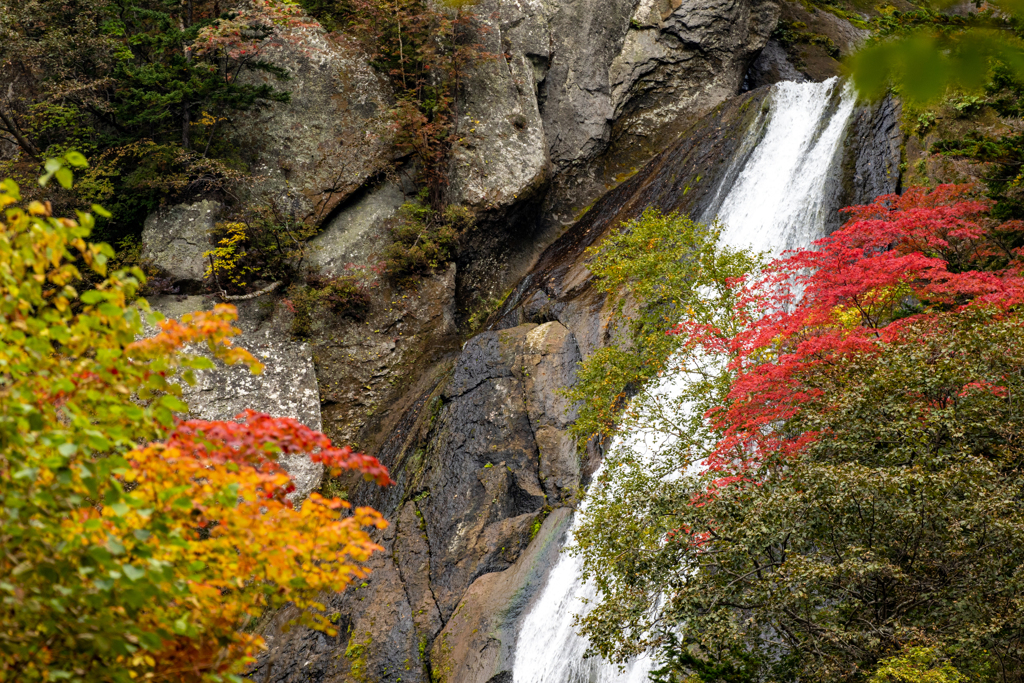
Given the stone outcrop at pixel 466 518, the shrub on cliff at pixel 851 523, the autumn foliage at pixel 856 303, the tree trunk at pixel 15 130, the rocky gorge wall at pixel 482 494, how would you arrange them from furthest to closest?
the tree trunk at pixel 15 130
the stone outcrop at pixel 466 518
the rocky gorge wall at pixel 482 494
the autumn foliage at pixel 856 303
the shrub on cliff at pixel 851 523

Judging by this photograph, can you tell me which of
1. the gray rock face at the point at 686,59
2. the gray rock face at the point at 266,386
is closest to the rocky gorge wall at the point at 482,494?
the gray rock face at the point at 266,386

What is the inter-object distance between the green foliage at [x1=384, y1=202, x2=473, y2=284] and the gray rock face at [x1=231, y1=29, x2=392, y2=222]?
193cm

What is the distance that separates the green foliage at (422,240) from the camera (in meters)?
19.0

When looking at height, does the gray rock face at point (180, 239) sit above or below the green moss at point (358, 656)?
above

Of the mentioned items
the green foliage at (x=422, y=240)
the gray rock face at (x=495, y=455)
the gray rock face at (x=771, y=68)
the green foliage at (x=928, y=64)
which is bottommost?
the gray rock face at (x=495, y=455)

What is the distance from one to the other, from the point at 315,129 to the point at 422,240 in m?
4.47

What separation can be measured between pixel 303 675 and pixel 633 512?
8.72 metres

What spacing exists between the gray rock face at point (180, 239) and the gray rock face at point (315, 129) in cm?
160

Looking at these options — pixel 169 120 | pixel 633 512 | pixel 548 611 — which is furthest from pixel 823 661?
pixel 169 120

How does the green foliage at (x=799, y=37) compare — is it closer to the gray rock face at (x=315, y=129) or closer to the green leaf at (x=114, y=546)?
the gray rock face at (x=315, y=129)

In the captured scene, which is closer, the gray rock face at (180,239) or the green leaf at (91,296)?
the green leaf at (91,296)

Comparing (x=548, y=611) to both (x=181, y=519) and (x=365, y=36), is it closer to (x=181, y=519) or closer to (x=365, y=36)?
(x=181, y=519)

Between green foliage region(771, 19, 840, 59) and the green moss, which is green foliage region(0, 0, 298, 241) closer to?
the green moss

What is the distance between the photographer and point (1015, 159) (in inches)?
416
